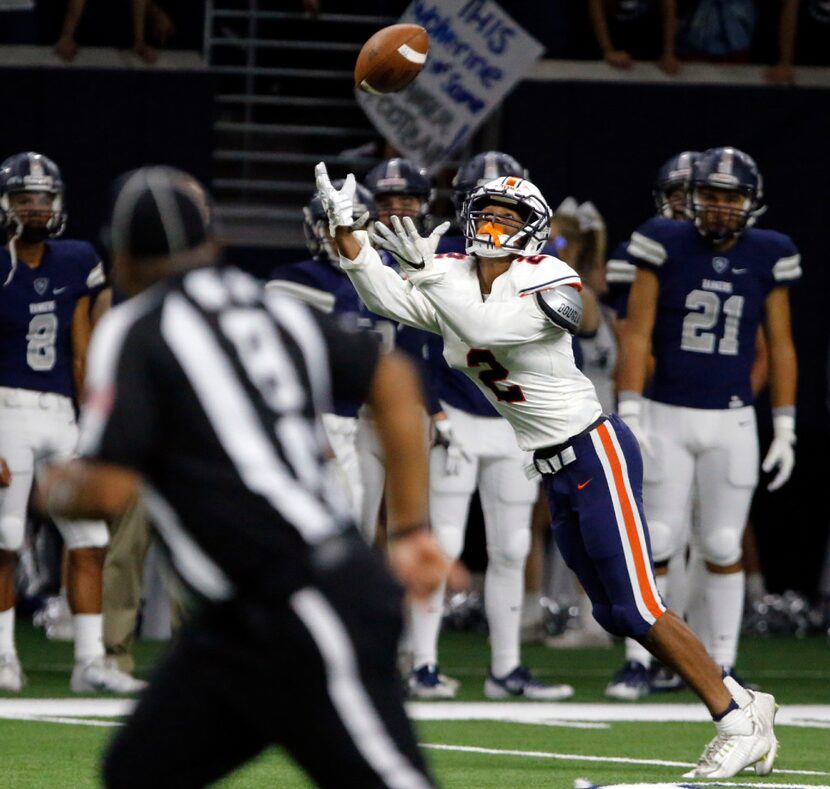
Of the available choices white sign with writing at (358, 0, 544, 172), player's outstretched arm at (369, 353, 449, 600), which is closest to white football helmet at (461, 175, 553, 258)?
player's outstretched arm at (369, 353, 449, 600)

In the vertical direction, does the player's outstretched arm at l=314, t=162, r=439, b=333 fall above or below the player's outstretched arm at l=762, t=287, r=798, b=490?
above

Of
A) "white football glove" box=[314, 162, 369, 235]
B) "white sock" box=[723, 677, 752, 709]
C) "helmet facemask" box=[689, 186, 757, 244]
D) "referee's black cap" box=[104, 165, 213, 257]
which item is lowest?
"white sock" box=[723, 677, 752, 709]

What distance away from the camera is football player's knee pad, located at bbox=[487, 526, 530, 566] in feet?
25.1

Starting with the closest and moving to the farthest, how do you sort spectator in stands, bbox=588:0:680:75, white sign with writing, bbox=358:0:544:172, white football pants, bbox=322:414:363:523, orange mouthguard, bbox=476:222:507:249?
orange mouthguard, bbox=476:222:507:249 < white football pants, bbox=322:414:363:523 < white sign with writing, bbox=358:0:544:172 < spectator in stands, bbox=588:0:680:75

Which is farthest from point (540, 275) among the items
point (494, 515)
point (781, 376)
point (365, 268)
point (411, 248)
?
point (494, 515)

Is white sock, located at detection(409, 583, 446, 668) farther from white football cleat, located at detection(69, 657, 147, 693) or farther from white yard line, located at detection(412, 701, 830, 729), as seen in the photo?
white football cleat, located at detection(69, 657, 147, 693)

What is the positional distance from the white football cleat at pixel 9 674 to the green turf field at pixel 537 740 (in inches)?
2.5

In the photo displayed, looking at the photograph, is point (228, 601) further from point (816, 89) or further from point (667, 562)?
point (816, 89)

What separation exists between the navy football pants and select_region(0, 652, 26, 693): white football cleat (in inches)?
105

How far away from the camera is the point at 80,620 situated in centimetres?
749

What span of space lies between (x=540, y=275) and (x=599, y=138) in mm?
5216

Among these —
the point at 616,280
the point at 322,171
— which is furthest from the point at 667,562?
the point at 322,171

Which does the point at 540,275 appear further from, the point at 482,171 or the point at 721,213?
the point at 482,171

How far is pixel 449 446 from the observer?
25.0 feet
